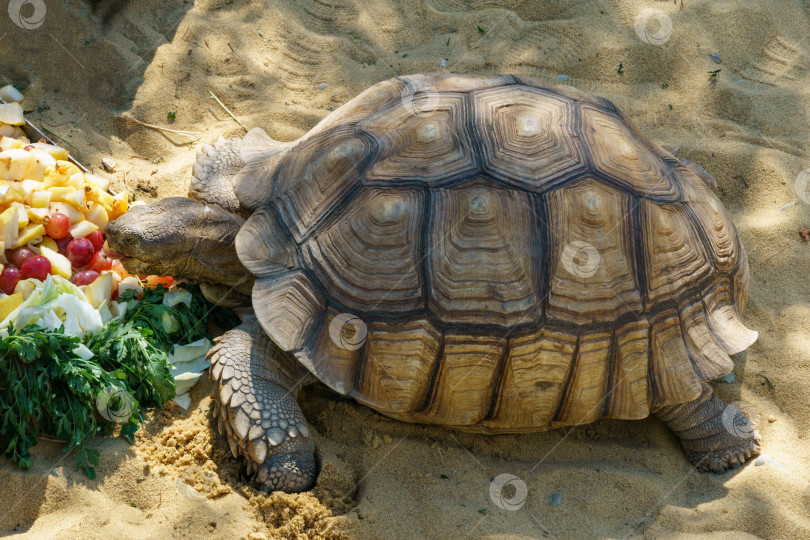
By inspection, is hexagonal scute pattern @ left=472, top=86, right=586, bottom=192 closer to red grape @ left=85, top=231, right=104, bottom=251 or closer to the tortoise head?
the tortoise head

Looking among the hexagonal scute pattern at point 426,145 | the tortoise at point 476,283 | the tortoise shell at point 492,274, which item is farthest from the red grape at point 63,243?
the hexagonal scute pattern at point 426,145

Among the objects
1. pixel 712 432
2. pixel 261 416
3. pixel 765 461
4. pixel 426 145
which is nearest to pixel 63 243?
pixel 261 416

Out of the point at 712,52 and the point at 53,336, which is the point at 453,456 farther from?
the point at 712,52

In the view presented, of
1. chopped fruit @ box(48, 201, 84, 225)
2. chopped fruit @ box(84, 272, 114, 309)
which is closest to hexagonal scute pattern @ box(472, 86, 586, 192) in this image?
chopped fruit @ box(84, 272, 114, 309)

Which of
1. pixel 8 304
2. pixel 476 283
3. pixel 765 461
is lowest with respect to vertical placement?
pixel 765 461

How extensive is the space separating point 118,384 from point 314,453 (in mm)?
937

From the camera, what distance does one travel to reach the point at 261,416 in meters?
3.11

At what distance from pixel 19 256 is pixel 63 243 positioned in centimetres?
28

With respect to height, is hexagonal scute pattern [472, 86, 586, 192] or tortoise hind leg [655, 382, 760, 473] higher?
hexagonal scute pattern [472, 86, 586, 192]

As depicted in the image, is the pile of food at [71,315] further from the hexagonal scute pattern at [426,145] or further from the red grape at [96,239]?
the hexagonal scute pattern at [426,145]

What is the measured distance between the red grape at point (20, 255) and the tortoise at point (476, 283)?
0.41 metres

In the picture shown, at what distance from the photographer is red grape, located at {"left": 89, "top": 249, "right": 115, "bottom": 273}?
11.8ft

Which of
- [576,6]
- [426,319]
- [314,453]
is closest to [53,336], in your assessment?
[314,453]

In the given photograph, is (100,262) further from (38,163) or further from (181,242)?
(38,163)
